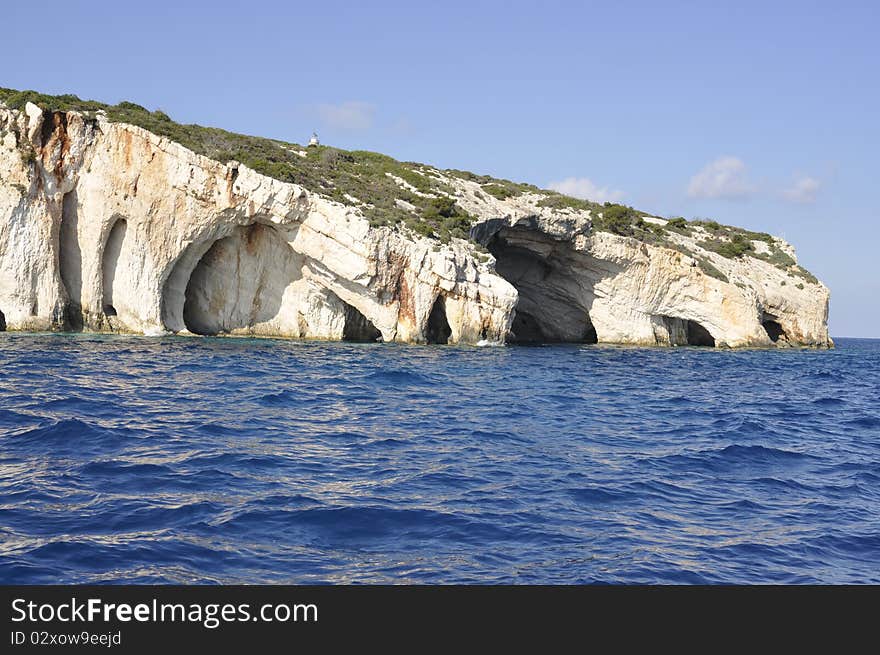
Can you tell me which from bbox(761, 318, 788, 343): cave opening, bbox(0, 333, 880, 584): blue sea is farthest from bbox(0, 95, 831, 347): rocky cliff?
bbox(0, 333, 880, 584): blue sea

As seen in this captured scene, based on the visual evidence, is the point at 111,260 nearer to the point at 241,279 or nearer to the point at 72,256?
the point at 72,256

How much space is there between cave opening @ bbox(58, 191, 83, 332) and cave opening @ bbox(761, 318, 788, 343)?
158 feet

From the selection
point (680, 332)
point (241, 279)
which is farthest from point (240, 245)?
point (680, 332)

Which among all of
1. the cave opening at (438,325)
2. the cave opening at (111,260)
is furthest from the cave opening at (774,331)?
the cave opening at (111,260)

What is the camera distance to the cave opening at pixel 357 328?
47341 mm

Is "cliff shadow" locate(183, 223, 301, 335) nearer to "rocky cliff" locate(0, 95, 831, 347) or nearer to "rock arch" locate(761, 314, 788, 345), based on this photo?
"rocky cliff" locate(0, 95, 831, 347)

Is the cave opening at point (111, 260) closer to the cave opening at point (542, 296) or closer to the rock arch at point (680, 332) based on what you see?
the cave opening at point (542, 296)

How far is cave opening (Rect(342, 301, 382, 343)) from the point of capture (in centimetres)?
4734

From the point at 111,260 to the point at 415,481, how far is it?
36.5m

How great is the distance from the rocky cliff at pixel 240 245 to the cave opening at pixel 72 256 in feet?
0.26

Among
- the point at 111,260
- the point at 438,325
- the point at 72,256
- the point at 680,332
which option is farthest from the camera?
the point at 680,332

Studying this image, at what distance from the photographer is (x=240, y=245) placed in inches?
1823

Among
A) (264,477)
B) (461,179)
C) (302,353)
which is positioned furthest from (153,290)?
(264,477)

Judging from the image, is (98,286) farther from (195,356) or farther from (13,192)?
(195,356)
